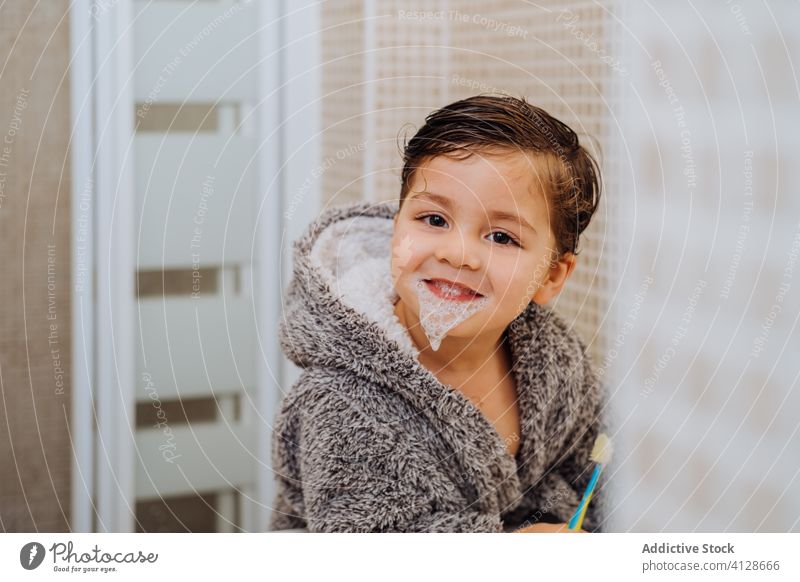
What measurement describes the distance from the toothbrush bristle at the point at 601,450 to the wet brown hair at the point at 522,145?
5.3 inches

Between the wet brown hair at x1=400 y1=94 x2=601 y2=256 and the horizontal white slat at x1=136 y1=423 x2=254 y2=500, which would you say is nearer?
the wet brown hair at x1=400 y1=94 x2=601 y2=256

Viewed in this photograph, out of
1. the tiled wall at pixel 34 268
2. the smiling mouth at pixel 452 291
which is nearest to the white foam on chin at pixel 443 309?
the smiling mouth at pixel 452 291

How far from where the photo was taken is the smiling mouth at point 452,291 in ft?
1.83

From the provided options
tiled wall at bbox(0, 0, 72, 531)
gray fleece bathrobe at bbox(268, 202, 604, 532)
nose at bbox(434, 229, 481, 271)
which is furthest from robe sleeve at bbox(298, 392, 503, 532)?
tiled wall at bbox(0, 0, 72, 531)

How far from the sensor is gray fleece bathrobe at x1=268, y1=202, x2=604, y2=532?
0.55 metres

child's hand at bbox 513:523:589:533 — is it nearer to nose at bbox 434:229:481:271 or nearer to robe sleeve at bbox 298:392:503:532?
robe sleeve at bbox 298:392:503:532

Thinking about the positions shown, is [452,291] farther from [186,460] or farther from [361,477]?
[186,460]

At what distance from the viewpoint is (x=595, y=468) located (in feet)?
2.03

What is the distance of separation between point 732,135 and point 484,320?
0.23 meters

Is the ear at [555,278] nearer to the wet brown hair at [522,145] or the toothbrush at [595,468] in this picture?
the wet brown hair at [522,145]

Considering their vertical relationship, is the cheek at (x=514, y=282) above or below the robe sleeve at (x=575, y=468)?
above

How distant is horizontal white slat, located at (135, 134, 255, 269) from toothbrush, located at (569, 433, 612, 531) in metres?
0.29
